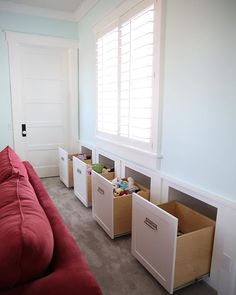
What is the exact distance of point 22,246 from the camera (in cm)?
80

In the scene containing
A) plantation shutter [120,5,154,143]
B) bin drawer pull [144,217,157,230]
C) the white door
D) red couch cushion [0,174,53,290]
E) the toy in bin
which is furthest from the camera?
the white door

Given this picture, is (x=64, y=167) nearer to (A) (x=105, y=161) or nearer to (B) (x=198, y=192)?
(A) (x=105, y=161)

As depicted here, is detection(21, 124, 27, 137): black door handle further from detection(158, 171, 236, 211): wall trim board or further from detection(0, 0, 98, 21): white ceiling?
detection(158, 171, 236, 211): wall trim board

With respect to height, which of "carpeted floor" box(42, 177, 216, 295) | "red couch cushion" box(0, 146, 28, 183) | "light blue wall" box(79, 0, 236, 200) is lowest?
"carpeted floor" box(42, 177, 216, 295)

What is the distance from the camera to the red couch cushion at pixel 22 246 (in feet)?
2.60

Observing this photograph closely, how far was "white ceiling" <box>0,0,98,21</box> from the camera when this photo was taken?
3.46 metres

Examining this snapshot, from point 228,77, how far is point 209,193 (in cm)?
76

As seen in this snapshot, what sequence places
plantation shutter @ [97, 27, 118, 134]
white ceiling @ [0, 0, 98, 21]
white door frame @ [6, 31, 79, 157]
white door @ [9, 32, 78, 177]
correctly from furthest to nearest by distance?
white door @ [9, 32, 78, 177]
white door frame @ [6, 31, 79, 157]
white ceiling @ [0, 0, 98, 21]
plantation shutter @ [97, 27, 118, 134]

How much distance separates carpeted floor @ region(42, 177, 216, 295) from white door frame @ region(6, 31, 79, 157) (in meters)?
1.66

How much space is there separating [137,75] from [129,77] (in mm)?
145

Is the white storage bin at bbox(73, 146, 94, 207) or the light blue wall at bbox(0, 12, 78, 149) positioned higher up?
the light blue wall at bbox(0, 12, 78, 149)

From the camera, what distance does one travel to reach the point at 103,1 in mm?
3051

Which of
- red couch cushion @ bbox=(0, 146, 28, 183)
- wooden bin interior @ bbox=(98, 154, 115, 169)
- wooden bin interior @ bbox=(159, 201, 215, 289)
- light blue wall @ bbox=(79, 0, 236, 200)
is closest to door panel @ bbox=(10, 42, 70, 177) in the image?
wooden bin interior @ bbox=(98, 154, 115, 169)

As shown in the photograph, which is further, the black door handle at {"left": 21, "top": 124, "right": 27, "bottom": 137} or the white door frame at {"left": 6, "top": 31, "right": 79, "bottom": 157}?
the black door handle at {"left": 21, "top": 124, "right": 27, "bottom": 137}
